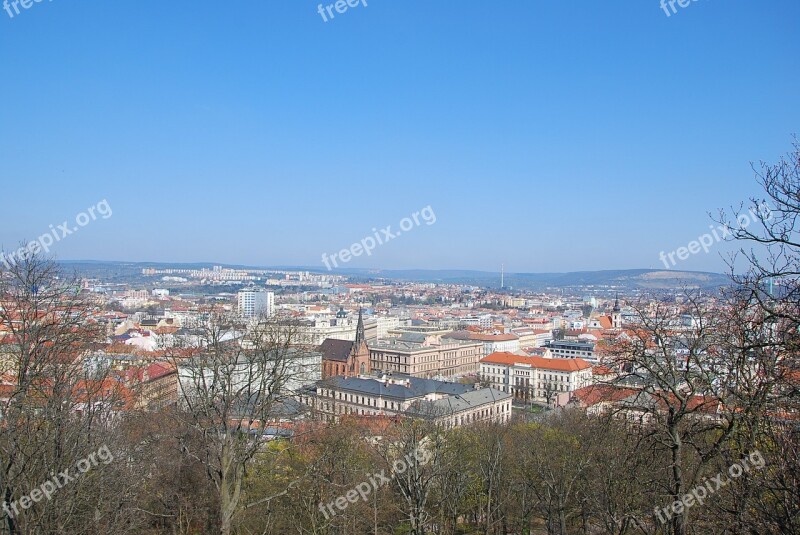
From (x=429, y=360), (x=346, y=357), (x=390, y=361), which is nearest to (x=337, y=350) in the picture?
(x=346, y=357)

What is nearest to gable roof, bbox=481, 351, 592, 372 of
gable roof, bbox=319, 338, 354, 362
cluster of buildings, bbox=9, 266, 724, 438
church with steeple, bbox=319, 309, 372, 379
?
cluster of buildings, bbox=9, 266, 724, 438

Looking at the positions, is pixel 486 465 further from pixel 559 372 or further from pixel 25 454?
pixel 559 372

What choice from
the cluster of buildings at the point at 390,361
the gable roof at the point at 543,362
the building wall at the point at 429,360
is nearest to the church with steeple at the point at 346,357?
the cluster of buildings at the point at 390,361

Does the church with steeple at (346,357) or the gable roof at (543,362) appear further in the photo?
the gable roof at (543,362)

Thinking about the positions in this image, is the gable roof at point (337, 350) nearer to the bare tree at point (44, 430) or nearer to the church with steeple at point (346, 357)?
the church with steeple at point (346, 357)

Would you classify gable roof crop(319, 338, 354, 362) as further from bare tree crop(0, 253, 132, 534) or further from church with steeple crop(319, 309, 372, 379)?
bare tree crop(0, 253, 132, 534)

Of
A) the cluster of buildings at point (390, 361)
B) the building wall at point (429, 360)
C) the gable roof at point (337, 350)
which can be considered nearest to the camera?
the cluster of buildings at point (390, 361)

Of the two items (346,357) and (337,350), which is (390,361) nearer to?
(337,350)

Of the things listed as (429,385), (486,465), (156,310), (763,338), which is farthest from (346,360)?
(156,310)

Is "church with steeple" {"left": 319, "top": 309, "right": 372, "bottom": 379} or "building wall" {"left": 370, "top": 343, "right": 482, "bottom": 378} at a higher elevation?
"church with steeple" {"left": 319, "top": 309, "right": 372, "bottom": 379}
